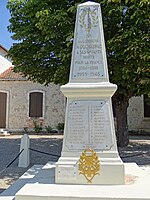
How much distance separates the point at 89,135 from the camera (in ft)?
13.4

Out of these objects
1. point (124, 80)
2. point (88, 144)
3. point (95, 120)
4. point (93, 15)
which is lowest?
point (88, 144)

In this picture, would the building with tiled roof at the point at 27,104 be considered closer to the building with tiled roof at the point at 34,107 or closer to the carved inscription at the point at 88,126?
the building with tiled roof at the point at 34,107

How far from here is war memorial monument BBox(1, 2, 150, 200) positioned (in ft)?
12.5

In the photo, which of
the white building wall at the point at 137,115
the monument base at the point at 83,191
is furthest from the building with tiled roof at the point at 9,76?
the monument base at the point at 83,191

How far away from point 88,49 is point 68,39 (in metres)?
3.43

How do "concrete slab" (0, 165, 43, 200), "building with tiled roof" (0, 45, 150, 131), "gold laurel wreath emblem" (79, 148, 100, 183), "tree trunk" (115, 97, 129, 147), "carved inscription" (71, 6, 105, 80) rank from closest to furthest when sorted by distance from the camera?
"gold laurel wreath emblem" (79, 148, 100, 183), "concrete slab" (0, 165, 43, 200), "carved inscription" (71, 6, 105, 80), "tree trunk" (115, 97, 129, 147), "building with tiled roof" (0, 45, 150, 131)

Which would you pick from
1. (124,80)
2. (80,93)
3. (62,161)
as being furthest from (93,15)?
(124,80)

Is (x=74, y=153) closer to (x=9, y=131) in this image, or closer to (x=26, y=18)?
(x=26, y=18)

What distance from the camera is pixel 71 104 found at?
4.21 meters

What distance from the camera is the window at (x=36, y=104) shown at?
18.5 metres

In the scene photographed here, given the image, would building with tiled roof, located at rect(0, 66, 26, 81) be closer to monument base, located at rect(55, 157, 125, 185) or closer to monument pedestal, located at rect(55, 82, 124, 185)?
monument pedestal, located at rect(55, 82, 124, 185)

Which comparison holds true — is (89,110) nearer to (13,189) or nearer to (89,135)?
(89,135)

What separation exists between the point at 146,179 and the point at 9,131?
15.3 m

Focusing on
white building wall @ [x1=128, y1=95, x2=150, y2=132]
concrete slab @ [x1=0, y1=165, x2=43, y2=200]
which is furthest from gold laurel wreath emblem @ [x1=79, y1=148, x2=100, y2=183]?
white building wall @ [x1=128, y1=95, x2=150, y2=132]
